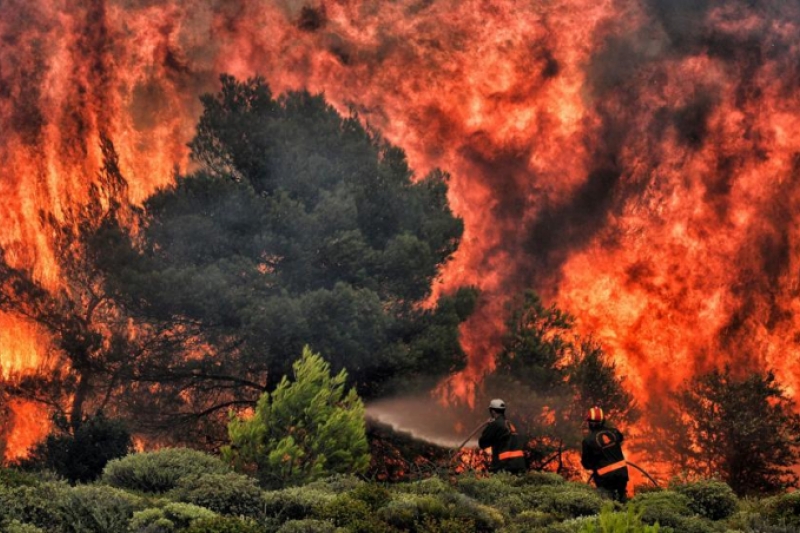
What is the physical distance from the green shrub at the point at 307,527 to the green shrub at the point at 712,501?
655 centimetres

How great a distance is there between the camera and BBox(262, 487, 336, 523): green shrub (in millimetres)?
16672

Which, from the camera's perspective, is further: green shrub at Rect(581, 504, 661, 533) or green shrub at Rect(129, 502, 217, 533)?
green shrub at Rect(129, 502, 217, 533)

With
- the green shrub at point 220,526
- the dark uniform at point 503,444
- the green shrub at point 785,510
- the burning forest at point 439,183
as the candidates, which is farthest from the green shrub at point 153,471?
the burning forest at point 439,183

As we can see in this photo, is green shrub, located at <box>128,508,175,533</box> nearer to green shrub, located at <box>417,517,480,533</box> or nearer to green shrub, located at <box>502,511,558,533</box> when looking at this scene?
green shrub, located at <box>417,517,480,533</box>

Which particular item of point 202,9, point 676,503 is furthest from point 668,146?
point 676,503

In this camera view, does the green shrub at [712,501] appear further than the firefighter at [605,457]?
No

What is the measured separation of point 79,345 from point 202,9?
17162mm

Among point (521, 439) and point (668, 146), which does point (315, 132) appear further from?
point (668, 146)

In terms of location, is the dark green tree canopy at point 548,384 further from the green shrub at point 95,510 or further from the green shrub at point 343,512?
the green shrub at point 95,510

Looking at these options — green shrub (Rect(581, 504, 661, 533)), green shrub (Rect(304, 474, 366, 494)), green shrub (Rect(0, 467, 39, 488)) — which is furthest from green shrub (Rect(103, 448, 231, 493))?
green shrub (Rect(581, 504, 661, 533))

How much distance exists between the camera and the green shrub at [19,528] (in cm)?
1409

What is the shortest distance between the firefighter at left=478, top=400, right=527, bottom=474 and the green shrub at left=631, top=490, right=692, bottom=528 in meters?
3.74

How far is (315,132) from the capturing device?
35750 millimetres

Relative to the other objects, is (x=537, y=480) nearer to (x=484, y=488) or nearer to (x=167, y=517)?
(x=484, y=488)
